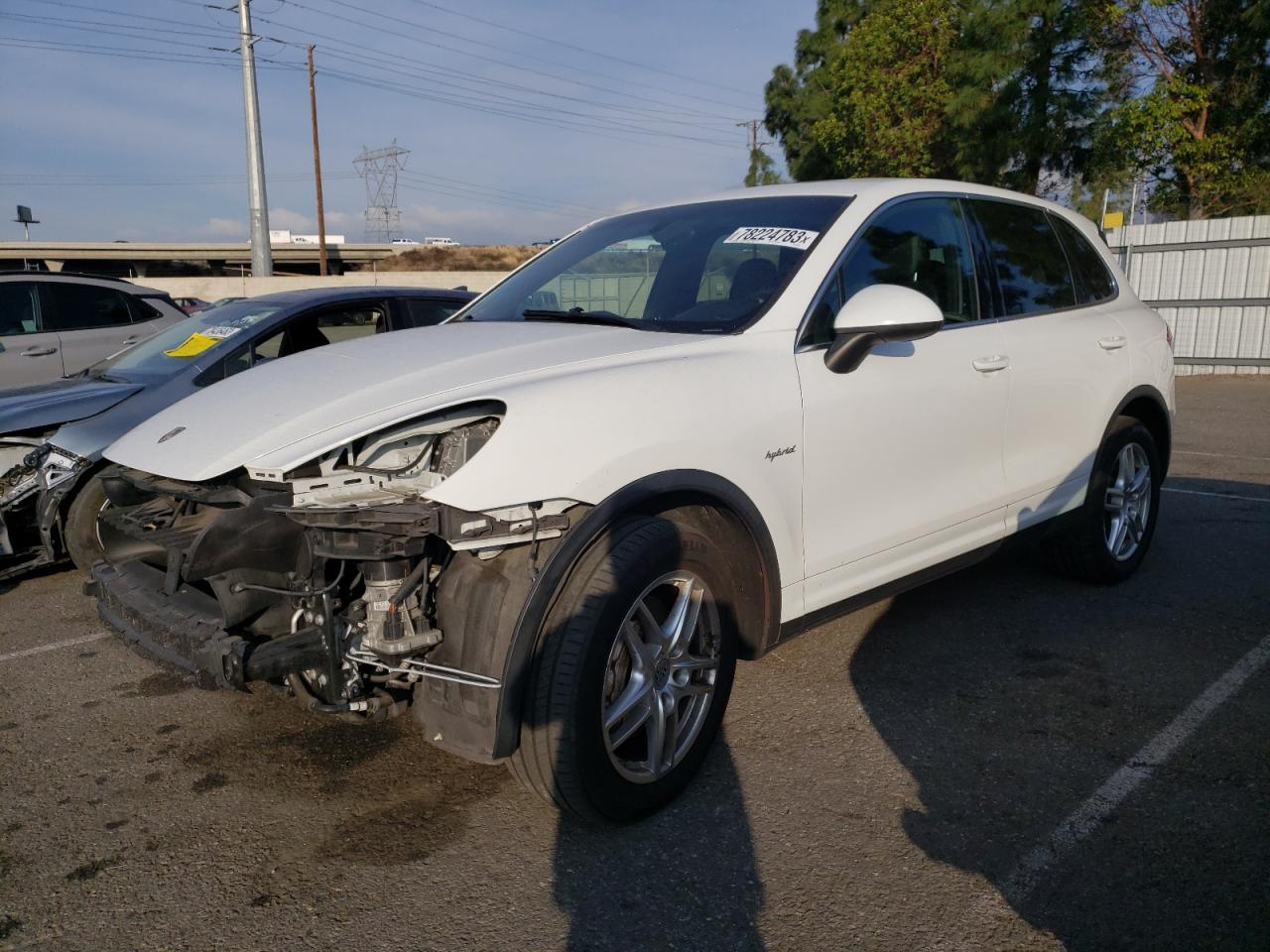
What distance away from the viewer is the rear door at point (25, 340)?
328 inches

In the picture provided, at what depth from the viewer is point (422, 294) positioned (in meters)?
6.61

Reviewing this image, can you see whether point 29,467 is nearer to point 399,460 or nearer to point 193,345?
point 193,345

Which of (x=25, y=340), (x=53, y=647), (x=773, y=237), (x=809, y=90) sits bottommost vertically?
(x=53, y=647)

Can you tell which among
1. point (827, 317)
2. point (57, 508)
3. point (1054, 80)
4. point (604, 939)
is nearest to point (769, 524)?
point (827, 317)

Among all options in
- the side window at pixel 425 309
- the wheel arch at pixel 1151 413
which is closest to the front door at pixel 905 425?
the wheel arch at pixel 1151 413

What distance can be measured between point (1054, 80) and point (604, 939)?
22814mm

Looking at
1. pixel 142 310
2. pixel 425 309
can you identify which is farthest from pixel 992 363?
pixel 142 310

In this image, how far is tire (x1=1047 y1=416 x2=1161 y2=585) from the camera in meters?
4.74

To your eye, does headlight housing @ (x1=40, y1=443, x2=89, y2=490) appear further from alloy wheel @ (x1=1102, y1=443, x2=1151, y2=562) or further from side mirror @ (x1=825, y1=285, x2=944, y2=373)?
alloy wheel @ (x1=1102, y1=443, x2=1151, y2=562)

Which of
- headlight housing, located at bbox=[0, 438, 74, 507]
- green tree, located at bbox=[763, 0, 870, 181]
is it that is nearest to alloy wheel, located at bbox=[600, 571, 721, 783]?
headlight housing, located at bbox=[0, 438, 74, 507]

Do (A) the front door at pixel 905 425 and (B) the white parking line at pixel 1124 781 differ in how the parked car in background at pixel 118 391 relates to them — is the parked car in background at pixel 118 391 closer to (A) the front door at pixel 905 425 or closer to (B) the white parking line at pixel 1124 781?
(A) the front door at pixel 905 425

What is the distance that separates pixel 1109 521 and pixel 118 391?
5453 millimetres

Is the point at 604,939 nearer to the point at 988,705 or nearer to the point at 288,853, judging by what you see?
the point at 288,853

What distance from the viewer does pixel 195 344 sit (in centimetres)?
599
